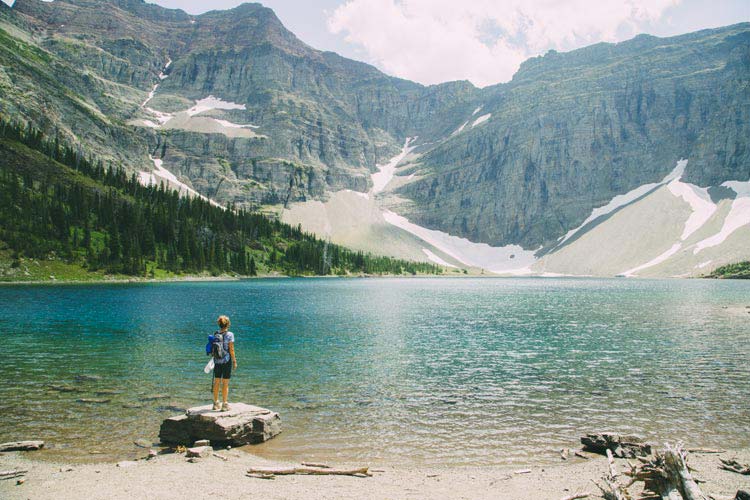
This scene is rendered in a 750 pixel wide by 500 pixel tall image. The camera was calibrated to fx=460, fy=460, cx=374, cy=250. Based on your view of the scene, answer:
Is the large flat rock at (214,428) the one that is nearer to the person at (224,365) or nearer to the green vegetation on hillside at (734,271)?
the person at (224,365)

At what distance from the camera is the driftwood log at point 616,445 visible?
604 inches

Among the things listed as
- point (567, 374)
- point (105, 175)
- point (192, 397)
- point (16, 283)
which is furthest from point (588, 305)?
point (105, 175)

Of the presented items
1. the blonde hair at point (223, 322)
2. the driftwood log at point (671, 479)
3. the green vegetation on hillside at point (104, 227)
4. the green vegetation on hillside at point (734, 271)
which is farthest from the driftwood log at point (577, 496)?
the green vegetation on hillside at point (734, 271)

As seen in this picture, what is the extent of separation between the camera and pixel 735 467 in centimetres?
1405

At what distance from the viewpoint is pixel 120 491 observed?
475 inches

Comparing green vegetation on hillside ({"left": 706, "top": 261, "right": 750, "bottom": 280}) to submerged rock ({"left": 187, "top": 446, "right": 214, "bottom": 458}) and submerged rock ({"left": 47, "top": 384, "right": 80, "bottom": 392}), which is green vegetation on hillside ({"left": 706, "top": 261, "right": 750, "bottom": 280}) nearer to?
submerged rock ({"left": 187, "top": 446, "right": 214, "bottom": 458})

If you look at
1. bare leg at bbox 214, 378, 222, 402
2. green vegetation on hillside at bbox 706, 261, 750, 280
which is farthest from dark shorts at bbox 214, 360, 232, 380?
green vegetation on hillside at bbox 706, 261, 750, 280

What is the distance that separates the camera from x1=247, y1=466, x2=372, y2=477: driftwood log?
13633 millimetres

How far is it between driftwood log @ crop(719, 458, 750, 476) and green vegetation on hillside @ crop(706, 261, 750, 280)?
196m

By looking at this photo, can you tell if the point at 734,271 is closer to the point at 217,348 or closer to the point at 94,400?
the point at 217,348

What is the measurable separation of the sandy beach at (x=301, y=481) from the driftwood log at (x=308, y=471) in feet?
0.95

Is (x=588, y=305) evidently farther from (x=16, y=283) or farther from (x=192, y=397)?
(x=16, y=283)

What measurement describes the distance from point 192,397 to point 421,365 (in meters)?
14.6

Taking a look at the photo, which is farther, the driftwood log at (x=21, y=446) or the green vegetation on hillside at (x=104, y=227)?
the green vegetation on hillside at (x=104, y=227)
